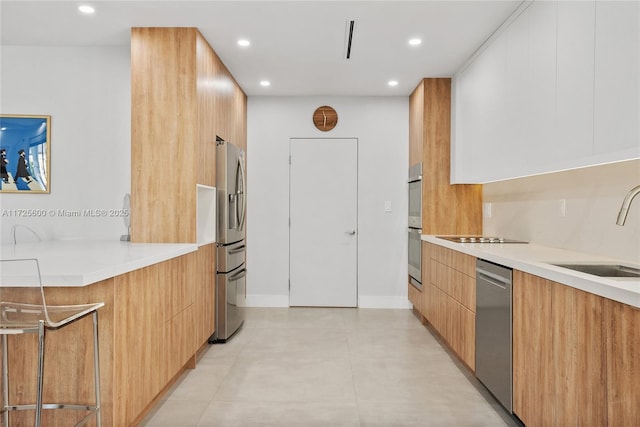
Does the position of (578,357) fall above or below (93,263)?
below

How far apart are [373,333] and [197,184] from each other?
2.21 meters

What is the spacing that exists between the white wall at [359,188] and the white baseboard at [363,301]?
12 millimetres

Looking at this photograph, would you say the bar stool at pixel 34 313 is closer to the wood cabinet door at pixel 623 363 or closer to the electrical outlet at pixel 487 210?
the wood cabinet door at pixel 623 363

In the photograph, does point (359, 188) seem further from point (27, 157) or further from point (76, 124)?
point (27, 157)

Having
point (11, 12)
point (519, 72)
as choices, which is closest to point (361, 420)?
point (519, 72)

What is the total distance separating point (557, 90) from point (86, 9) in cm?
303

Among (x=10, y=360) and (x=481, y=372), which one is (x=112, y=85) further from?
(x=481, y=372)

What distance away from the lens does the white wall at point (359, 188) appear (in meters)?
5.39

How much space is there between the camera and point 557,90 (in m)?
2.48

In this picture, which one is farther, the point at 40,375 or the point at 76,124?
the point at 76,124

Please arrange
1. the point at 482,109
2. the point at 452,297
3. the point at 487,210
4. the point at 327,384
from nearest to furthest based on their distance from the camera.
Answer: the point at 327,384 → the point at 452,297 → the point at 482,109 → the point at 487,210

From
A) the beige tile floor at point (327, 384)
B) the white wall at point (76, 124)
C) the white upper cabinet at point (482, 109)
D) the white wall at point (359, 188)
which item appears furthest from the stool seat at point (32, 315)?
the white wall at point (359, 188)

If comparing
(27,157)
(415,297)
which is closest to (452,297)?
(415,297)

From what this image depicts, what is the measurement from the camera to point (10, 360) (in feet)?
6.60
